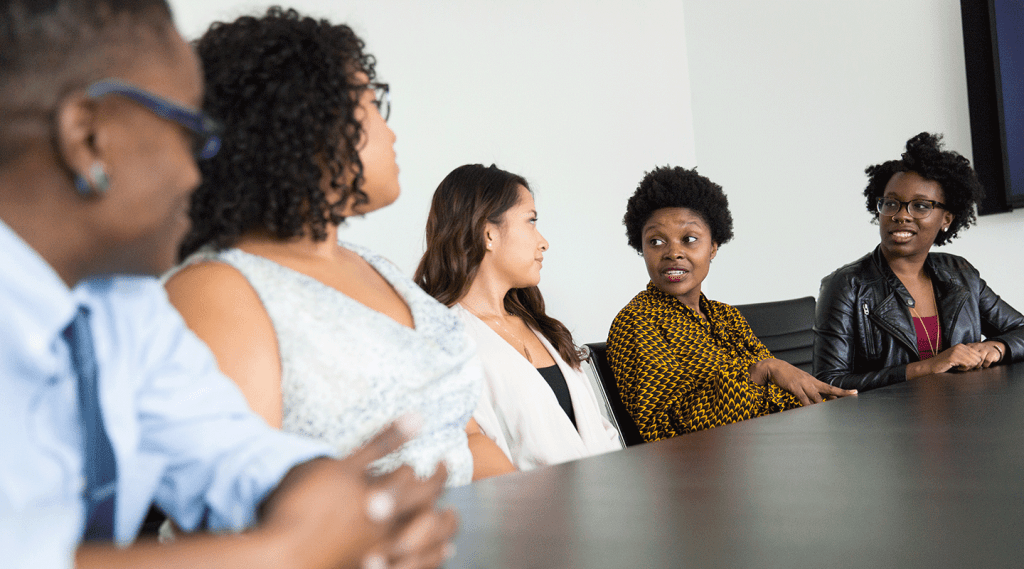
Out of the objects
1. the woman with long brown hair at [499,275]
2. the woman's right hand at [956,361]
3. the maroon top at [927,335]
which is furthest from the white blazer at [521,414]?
the maroon top at [927,335]

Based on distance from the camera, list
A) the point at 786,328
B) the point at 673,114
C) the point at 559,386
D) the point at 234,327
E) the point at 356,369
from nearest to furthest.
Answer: the point at 234,327
the point at 356,369
the point at 559,386
the point at 786,328
the point at 673,114

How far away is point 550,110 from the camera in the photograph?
3822 mm

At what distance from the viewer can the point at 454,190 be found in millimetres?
2123

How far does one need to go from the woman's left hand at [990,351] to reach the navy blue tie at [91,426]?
6.34 feet

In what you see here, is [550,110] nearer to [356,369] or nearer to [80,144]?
[356,369]

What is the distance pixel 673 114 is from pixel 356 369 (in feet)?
13.0

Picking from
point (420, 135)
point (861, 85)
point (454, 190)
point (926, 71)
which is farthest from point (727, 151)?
point (454, 190)

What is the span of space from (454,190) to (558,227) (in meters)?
1.73

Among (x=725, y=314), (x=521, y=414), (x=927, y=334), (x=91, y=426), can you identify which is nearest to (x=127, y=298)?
(x=91, y=426)

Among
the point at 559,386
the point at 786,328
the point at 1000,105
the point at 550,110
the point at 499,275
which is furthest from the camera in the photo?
the point at 550,110

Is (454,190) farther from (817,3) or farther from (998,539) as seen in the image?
(817,3)

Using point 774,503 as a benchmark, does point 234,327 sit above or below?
above

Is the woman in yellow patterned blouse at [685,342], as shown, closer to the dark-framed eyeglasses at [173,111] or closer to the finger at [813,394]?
the finger at [813,394]

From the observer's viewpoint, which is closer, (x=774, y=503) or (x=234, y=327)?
(x=774, y=503)
